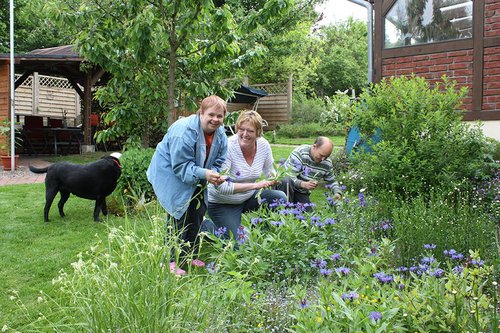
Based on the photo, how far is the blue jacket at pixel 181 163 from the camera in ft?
12.2

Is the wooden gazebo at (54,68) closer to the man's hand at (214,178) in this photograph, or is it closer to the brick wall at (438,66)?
the brick wall at (438,66)

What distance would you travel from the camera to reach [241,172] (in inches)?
173

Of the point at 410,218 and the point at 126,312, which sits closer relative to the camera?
the point at 126,312

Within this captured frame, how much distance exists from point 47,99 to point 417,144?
56.2ft

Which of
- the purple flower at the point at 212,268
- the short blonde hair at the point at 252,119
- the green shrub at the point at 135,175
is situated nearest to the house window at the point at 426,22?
the green shrub at the point at 135,175

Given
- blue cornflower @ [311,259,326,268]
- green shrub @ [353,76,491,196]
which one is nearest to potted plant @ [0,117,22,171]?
green shrub @ [353,76,491,196]

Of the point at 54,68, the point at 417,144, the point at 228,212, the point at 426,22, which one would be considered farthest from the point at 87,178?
the point at 54,68

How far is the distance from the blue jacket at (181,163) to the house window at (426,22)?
5.69 meters

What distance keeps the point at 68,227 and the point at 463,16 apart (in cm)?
655

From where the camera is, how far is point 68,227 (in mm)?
5949

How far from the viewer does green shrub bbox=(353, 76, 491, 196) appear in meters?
5.57

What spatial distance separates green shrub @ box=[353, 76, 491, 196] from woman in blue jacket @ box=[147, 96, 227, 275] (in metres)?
2.03

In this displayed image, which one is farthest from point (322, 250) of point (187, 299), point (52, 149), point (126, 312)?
point (52, 149)

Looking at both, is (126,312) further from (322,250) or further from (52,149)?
(52,149)
